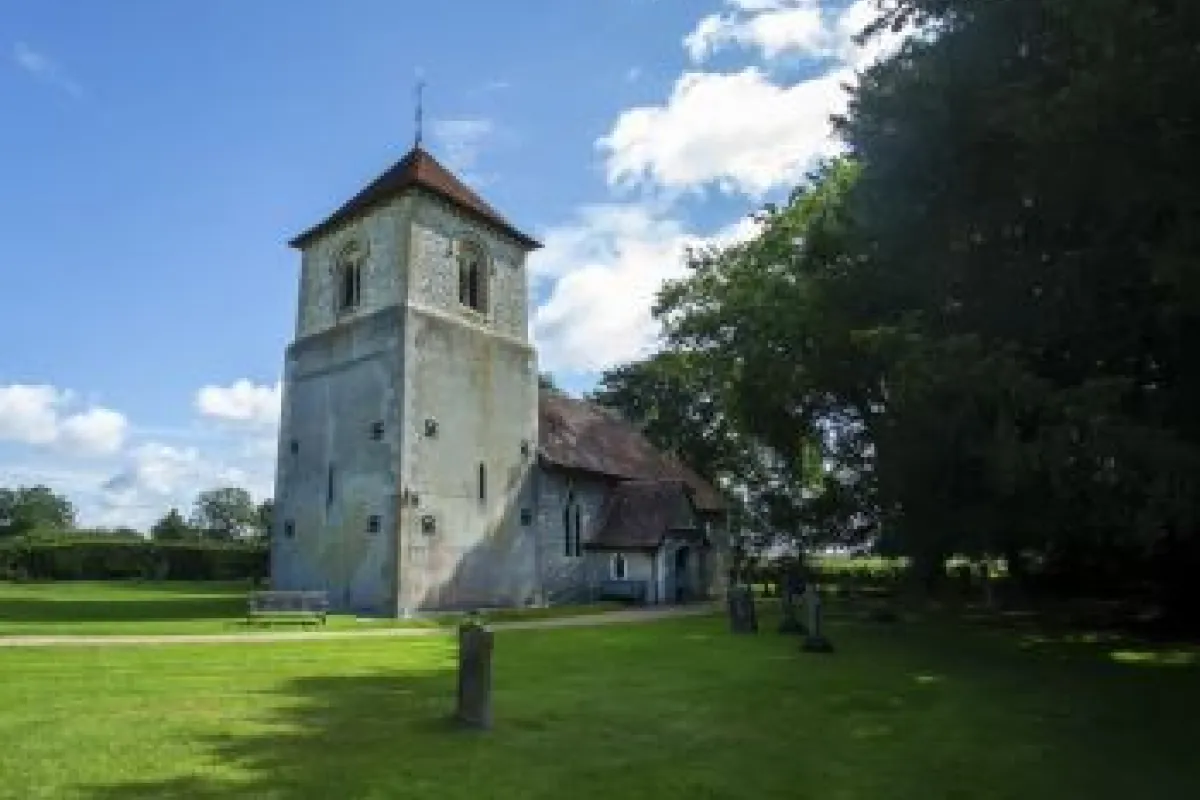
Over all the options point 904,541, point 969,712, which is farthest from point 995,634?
point 969,712

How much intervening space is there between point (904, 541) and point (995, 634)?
5.95 metres

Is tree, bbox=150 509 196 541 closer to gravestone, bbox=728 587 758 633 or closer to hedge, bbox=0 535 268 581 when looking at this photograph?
hedge, bbox=0 535 268 581

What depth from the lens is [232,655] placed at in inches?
622

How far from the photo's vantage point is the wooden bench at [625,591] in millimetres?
33875

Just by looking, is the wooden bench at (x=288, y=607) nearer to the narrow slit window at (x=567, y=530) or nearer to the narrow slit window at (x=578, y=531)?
the narrow slit window at (x=567, y=530)

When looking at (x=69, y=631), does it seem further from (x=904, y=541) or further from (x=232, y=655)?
(x=904, y=541)

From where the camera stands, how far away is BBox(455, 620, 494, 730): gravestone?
9.65 m

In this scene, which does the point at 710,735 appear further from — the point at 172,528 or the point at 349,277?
the point at 172,528

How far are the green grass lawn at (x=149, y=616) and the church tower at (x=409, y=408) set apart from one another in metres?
1.92

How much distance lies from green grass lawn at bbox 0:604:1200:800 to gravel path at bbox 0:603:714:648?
1289 millimetres

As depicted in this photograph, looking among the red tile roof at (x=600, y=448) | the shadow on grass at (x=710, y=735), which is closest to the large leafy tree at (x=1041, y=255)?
the shadow on grass at (x=710, y=735)

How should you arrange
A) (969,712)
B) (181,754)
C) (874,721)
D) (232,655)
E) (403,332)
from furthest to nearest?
(403,332), (232,655), (969,712), (874,721), (181,754)

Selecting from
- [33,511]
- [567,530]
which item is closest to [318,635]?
[567,530]

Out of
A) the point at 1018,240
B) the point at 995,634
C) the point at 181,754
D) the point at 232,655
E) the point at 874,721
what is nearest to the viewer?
the point at 181,754
